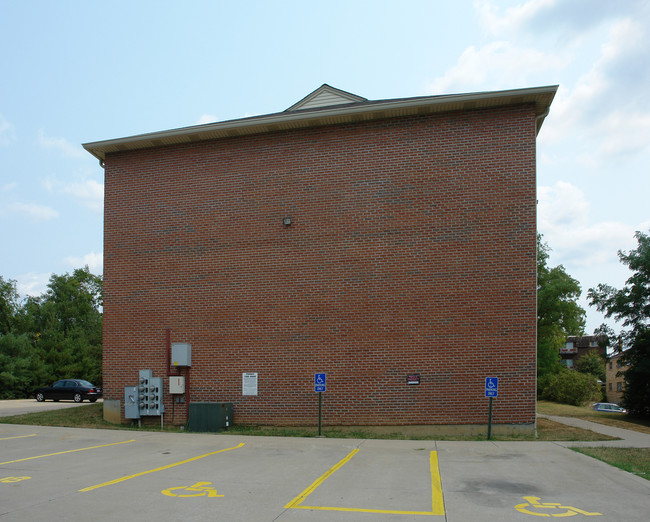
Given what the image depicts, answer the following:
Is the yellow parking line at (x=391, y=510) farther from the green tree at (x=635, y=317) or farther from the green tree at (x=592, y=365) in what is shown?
the green tree at (x=592, y=365)

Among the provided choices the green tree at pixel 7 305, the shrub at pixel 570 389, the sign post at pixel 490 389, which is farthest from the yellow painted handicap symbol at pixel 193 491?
the green tree at pixel 7 305

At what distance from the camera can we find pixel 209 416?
1622 centimetres

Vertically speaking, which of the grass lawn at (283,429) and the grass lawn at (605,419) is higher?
the grass lawn at (283,429)

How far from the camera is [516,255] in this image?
15297mm

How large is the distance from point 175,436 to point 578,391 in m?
28.1

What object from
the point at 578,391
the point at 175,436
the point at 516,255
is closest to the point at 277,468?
the point at 175,436

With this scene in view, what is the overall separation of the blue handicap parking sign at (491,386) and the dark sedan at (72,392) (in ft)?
80.5

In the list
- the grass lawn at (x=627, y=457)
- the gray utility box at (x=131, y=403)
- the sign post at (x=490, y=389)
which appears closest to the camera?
the grass lawn at (x=627, y=457)

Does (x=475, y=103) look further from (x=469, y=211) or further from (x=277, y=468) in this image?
(x=277, y=468)

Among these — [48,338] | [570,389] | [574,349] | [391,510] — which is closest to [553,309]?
[570,389]

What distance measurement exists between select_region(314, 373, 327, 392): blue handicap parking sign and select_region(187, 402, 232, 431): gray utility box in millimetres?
A: 2989

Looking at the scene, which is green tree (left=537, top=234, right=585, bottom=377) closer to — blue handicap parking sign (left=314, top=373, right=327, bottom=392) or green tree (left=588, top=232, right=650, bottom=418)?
green tree (left=588, top=232, right=650, bottom=418)

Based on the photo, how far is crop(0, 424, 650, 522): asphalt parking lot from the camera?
679 centimetres

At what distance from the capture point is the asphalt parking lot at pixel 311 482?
679cm
